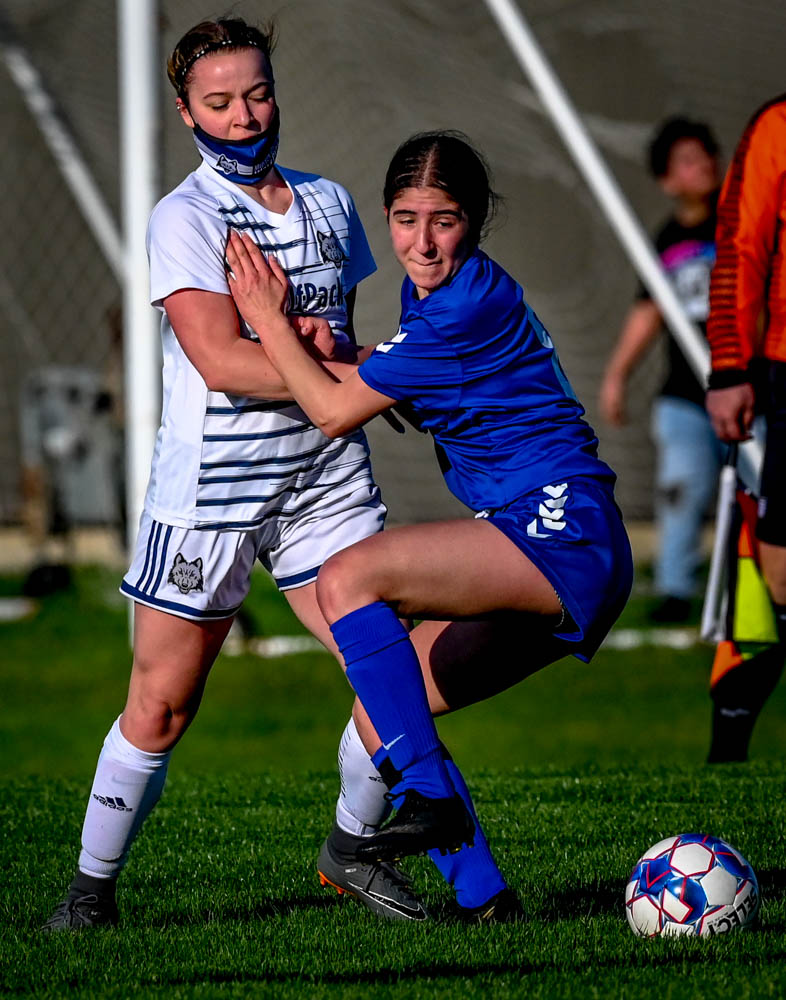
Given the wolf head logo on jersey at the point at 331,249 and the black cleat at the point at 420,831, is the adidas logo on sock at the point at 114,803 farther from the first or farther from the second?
the wolf head logo on jersey at the point at 331,249

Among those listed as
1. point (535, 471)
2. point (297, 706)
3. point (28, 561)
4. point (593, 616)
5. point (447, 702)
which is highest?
point (535, 471)

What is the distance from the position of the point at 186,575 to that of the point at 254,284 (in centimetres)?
70

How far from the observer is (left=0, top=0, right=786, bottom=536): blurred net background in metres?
10.7

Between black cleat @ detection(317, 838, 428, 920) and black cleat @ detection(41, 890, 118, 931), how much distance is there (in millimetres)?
544

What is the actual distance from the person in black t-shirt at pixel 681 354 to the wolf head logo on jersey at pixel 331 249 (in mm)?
4888

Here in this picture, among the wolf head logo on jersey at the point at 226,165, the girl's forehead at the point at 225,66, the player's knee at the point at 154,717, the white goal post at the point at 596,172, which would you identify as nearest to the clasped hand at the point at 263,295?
the wolf head logo on jersey at the point at 226,165

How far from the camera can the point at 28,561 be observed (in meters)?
15.4

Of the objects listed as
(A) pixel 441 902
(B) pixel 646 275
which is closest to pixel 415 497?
(B) pixel 646 275

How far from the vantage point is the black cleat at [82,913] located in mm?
3732

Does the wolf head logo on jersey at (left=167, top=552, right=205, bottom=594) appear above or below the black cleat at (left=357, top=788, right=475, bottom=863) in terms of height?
above

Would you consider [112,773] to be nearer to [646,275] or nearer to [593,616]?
[593,616]

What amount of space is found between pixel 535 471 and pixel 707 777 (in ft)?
8.23

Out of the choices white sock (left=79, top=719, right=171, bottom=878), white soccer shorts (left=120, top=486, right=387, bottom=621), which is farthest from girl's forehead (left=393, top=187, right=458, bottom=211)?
white sock (left=79, top=719, right=171, bottom=878)

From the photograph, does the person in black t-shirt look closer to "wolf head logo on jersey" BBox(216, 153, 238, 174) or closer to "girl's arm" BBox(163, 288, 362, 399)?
"wolf head logo on jersey" BBox(216, 153, 238, 174)
